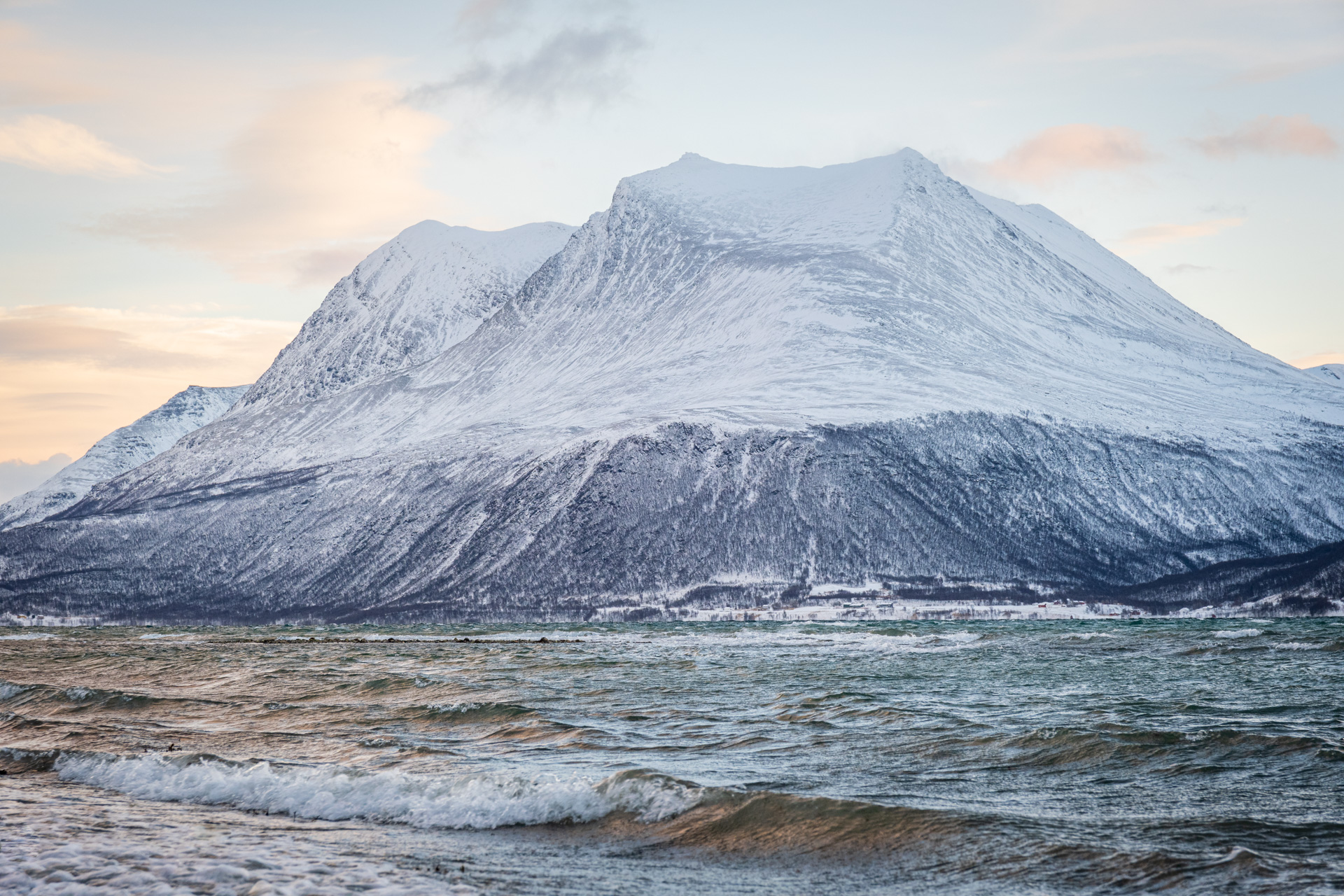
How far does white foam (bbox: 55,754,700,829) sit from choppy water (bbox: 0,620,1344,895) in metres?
0.10

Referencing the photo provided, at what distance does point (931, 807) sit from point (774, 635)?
13593cm

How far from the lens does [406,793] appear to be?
102 ft

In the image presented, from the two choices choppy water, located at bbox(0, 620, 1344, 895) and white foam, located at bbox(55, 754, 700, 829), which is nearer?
choppy water, located at bbox(0, 620, 1344, 895)

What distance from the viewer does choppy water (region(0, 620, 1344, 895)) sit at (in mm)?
23016

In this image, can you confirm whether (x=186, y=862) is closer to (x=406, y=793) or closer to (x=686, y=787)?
(x=406, y=793)

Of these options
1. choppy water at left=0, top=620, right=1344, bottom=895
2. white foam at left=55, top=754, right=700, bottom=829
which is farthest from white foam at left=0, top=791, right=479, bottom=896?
white foam at left=55, top=754, right=700, bottom=829

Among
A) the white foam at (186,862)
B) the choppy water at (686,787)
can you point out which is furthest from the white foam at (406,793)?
the white foam at (186,862)

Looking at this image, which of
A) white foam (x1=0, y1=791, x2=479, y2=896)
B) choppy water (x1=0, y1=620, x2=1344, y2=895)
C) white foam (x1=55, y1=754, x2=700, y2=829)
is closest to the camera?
white foam (x1=0, y1=791, x2=479, y2=896)

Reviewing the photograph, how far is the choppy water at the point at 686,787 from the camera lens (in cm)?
2302

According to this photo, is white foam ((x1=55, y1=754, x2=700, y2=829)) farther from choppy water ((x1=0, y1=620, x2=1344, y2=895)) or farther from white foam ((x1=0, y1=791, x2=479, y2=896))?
white foam ((x1=0, y1=791, x2=479, y2=896))

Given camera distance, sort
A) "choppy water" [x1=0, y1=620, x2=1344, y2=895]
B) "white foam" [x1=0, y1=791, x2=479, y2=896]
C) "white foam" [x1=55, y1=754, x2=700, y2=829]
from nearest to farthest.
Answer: "white foam" [x1=0, y1=791, x2=479, y2=896] < "choppy water" [x1=0, y1=620, x2=1344, y2=895] < "white foam" [x1=55, y1=754, x2=700, y2=829]

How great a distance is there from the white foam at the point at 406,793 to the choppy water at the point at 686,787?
0.10 meters

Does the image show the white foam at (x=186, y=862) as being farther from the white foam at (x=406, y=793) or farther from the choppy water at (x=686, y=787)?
the white foam at (x=406, y=793)

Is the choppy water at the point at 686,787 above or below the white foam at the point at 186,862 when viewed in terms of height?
below
